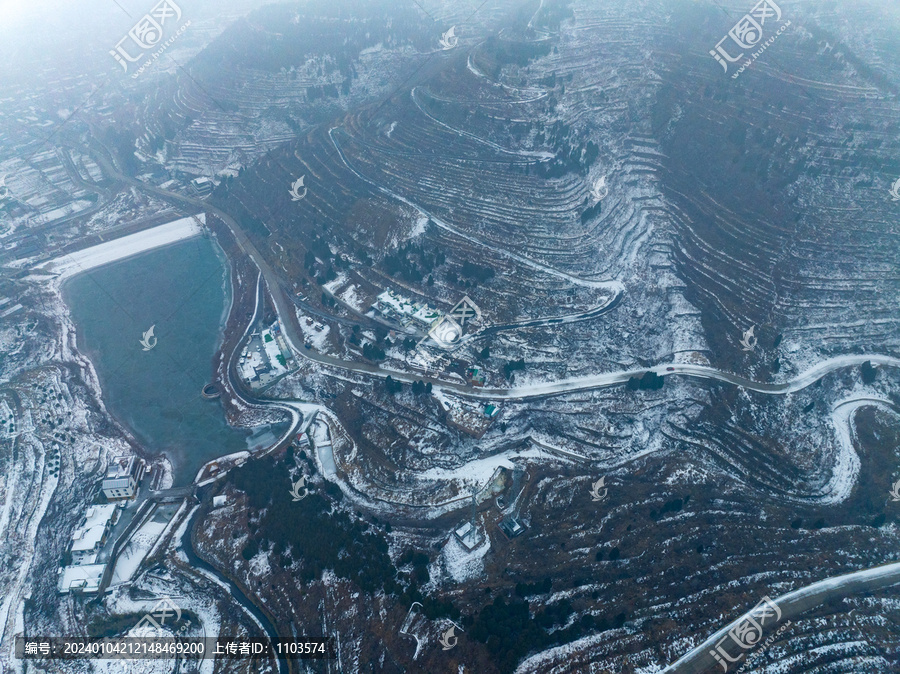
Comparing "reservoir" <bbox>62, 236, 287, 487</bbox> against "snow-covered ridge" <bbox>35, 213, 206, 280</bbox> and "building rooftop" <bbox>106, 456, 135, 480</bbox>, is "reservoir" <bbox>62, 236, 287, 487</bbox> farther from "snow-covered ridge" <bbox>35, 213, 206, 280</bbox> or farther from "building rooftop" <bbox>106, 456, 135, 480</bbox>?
"building rooftop" <bbox>106, 456, 135, 480</bbox>

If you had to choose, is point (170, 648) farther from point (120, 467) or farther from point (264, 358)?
point (264, 358)

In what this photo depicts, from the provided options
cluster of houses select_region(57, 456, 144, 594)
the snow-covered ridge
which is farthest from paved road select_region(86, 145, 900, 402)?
the snow-covered ridge

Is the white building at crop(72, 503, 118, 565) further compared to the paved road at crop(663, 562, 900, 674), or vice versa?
the white building at crop(72, 503, 118, 565)

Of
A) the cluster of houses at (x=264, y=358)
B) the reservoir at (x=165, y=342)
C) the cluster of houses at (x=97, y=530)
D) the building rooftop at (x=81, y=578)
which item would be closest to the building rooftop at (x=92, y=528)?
the cluster of houses at (x=97, y=530)

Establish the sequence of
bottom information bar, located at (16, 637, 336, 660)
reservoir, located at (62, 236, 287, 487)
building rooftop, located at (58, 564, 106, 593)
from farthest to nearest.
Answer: reservoir, located at (62, 236, 287, 487) → building rooftop, located at (58, 564, 106, 593) → bottom information bar, located at (16, 637, 336, 660)

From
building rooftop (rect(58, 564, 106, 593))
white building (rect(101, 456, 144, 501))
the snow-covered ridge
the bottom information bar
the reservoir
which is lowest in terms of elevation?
the bottom information bar

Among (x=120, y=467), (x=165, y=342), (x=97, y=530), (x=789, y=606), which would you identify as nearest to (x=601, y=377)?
(x=789, y=606)

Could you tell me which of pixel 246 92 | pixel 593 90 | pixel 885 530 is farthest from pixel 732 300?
pixel 246 92

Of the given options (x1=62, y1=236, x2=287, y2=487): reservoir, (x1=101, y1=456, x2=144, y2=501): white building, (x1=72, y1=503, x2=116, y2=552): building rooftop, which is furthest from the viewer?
(x1=62, y1=236, x2=287, y2=487): reservoir
